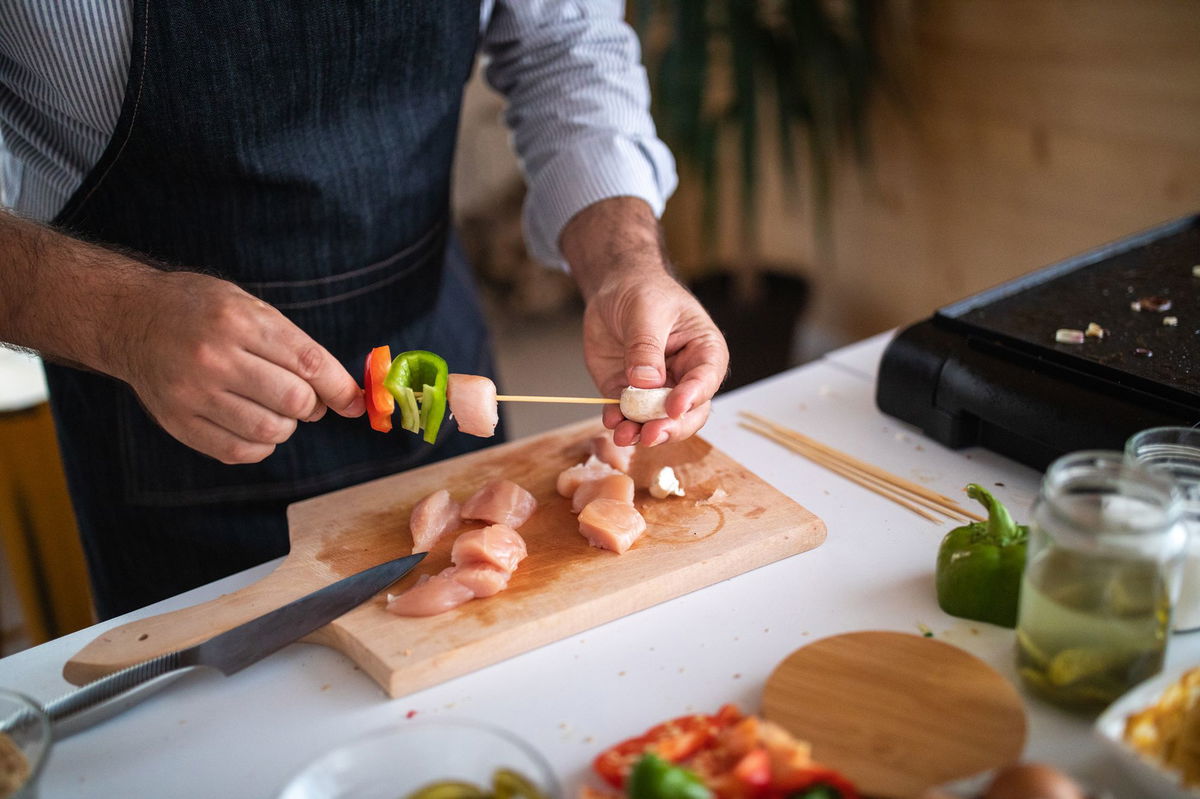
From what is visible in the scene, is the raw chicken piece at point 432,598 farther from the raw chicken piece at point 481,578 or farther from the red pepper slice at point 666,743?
the red pepper slice at point 666,743

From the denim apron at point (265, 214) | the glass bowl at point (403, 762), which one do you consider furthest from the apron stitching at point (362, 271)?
the glass bowl at point (403, 762)

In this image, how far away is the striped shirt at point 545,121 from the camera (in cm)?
182

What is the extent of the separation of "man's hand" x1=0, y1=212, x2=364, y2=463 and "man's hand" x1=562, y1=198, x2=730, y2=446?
51cm

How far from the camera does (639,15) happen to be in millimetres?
3912

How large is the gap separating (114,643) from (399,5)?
122 centimetres

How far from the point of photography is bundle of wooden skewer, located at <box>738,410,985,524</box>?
1.70 metres

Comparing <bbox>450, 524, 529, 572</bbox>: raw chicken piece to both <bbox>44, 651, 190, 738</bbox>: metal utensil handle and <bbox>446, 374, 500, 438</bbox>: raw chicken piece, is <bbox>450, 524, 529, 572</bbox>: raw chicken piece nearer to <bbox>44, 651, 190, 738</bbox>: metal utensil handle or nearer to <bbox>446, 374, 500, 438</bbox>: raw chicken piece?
<bbox>446, 374, 500, 438</bbox>: raw chicken piece

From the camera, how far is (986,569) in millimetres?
1381

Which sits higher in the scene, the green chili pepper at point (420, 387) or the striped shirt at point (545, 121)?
the striped shirt at point (545, 121)

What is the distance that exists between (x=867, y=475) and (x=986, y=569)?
458 millimetres

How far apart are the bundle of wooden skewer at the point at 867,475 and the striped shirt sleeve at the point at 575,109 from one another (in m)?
0.58

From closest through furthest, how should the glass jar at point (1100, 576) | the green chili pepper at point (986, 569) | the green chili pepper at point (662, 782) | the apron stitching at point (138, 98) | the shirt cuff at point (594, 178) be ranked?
the green chili pepper at point (662, 782) → the glass jar at point (1100, 576) → the green chili pepper at point (986, 569) → the apron stitching at point (138, 98) → the shirt cuff at point (594, 178)

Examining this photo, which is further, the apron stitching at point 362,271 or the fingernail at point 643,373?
the apron stitching at point 362,271

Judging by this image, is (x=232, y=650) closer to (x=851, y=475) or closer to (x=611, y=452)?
(x=611, y=452)
